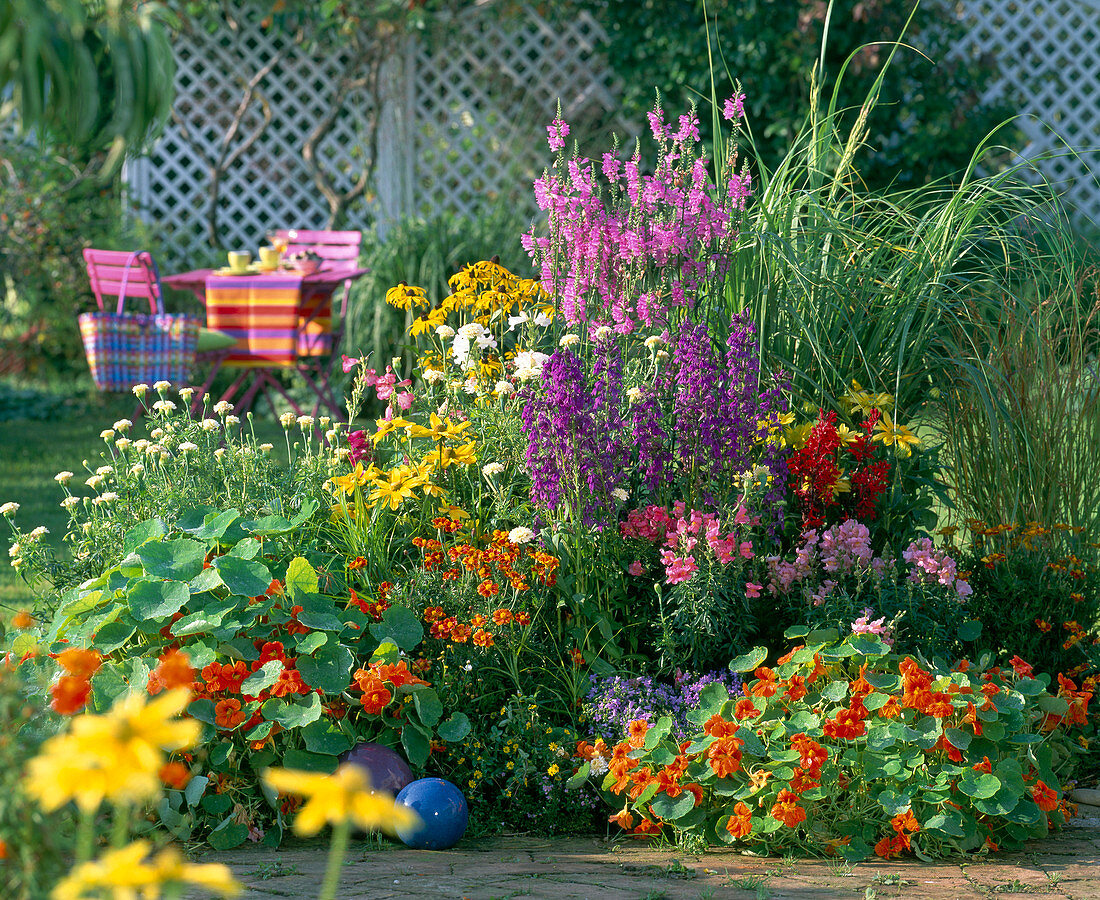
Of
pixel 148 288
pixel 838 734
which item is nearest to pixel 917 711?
pixel 838 734

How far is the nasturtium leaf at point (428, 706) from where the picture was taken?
84.4 inches

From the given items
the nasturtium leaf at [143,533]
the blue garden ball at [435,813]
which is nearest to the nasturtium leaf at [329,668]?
the blue garden ball at [435,813]

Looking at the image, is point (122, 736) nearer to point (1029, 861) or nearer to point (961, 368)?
point (1029, 861)

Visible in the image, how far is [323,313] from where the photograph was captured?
5.89 m

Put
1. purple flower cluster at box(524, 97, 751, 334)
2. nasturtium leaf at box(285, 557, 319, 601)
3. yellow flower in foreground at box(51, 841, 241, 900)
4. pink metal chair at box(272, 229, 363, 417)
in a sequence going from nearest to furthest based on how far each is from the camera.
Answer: yellow flower in foreground at box(51, 841, 241, 900), nasturtium leaf at box(285, 557, 319, 601), purple flower cluster at box(524, 97, 751, 334), pink metal chair at box(272, 229, 363, 417)

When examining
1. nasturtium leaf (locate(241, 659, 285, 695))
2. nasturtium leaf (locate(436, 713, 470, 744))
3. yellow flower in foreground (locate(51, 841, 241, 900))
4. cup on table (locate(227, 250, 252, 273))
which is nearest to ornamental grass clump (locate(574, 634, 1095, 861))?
nasturtium leaf (locate(436, 713, 470, 744))

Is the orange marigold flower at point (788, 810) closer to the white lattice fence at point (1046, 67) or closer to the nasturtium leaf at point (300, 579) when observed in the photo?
the nasturtium leaf at point (300, 579)

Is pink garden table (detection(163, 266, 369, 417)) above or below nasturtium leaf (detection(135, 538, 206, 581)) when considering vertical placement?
above

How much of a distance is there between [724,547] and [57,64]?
57.6 inches

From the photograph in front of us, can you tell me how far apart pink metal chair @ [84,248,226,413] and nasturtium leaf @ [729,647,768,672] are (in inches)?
146

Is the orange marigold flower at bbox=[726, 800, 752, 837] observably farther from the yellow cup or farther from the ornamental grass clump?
the yellow cup

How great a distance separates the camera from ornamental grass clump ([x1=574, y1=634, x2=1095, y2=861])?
200cm

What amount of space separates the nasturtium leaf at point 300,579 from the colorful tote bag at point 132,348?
301 centimetres

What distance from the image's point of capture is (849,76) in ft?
23.0
